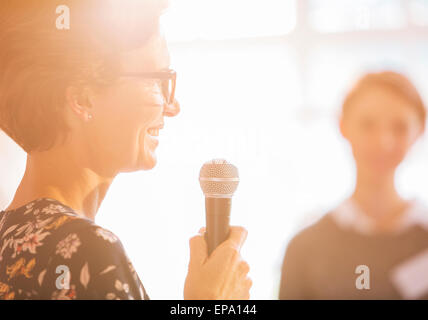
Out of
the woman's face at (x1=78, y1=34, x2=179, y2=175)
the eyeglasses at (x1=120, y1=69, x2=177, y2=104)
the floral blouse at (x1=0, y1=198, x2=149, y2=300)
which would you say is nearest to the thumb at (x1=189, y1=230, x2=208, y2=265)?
the floral blouse at (x1=0, y1=198, x2=149, y2=300)

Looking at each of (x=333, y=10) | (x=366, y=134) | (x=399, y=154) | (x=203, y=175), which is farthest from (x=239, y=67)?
(x=203, y=175)

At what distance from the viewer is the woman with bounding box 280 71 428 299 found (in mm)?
1439

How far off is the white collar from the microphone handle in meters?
0.71

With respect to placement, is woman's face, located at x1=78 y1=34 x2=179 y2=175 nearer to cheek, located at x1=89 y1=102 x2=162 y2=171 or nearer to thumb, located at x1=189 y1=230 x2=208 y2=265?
cheek, located at x1=89 y1=102 x2=162 y2=171

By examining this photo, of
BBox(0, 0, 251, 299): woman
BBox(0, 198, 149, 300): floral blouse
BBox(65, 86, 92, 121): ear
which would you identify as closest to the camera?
BBox(0, 198, 149, 300): floral blouse

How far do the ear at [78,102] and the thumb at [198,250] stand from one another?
35 cm

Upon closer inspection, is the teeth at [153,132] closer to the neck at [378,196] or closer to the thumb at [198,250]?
the thumb at [198,250]

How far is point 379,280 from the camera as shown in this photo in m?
1.41

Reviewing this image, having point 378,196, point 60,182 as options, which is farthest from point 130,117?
point 378,196

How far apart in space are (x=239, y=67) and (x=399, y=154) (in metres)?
0.68

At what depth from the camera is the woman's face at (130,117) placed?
1.02m
